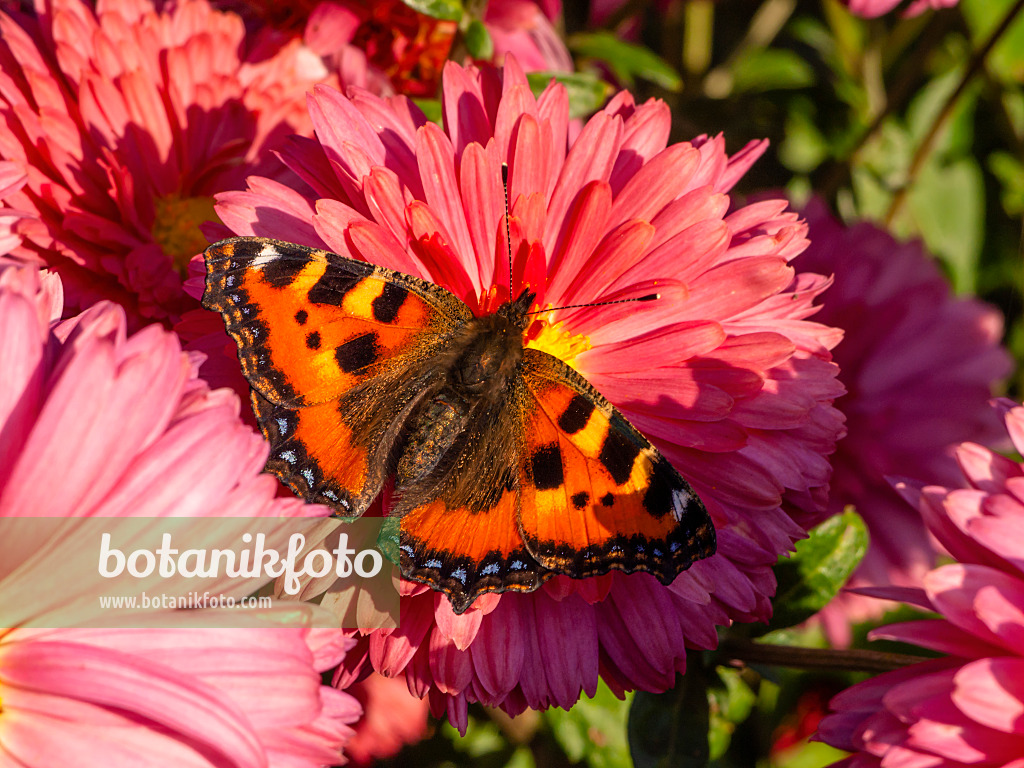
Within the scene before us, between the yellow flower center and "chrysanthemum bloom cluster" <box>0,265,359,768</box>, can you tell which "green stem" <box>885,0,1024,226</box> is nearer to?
the yellow flower center

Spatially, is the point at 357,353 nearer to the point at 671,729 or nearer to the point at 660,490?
the point at 660,490

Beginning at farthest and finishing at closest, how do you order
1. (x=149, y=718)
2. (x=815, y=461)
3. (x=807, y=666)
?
(x=807, y=666) → (x=815, y=461) → (x=149, y=718)

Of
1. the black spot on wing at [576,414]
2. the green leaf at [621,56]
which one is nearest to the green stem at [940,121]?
the green leaf at [621,56]

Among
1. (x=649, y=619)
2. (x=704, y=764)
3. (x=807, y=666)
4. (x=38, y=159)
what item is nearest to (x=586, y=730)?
(x=704, y=764)

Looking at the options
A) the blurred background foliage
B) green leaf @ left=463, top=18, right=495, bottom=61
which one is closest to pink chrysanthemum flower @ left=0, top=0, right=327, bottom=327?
green leaf @ left=463, top=18, right=495, bottom=61

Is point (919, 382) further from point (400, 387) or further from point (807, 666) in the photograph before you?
point (400, 387)

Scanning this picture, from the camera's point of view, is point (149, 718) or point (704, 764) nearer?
point (149, 718)
